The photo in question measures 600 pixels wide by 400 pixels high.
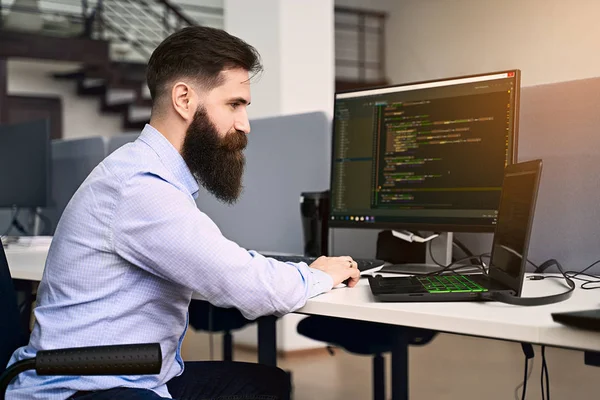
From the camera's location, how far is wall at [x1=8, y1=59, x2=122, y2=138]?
642 centimetres

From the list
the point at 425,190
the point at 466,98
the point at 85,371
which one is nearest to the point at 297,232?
the point at 425,190

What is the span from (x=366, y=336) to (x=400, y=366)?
13 centimetres

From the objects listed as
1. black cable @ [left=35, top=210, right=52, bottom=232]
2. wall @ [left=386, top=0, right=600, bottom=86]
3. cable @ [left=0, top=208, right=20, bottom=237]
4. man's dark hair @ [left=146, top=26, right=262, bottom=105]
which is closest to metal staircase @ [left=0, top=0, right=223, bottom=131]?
wall @ [left=386, top=0, right=600, bottom=86]

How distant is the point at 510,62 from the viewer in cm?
619

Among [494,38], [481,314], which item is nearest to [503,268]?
[481,314]

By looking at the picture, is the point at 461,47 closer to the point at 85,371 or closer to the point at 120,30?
the point at 120,30

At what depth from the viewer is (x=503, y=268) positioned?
1.20m

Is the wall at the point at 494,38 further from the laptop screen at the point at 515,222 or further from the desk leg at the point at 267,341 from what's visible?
the laptop screen at the point at 515,222

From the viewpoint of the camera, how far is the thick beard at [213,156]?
1.24 m

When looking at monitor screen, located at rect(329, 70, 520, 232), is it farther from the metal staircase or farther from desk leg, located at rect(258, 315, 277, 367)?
the metal staircase

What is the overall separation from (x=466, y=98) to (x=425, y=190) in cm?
22

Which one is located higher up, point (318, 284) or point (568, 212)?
point (568, 212)

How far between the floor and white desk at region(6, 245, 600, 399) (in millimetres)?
1574

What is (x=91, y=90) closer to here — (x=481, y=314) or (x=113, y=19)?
(x=113, y=19)
